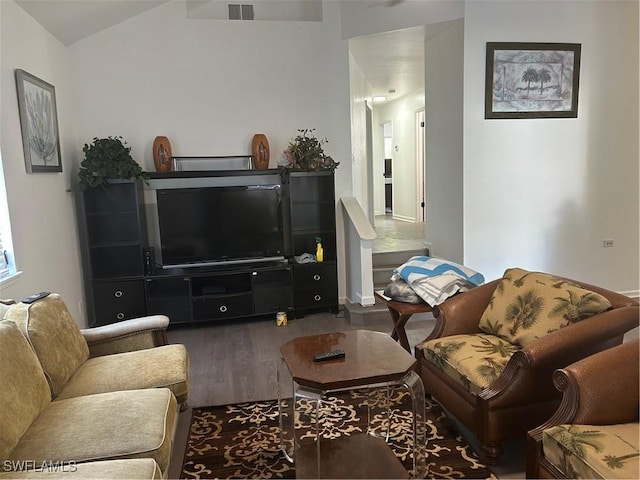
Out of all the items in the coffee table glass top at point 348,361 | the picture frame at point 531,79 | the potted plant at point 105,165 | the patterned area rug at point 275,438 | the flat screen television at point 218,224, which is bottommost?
the patterned area rug at point 275,438

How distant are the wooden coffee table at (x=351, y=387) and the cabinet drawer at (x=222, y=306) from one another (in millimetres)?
2117

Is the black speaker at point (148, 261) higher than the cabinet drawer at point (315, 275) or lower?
higher

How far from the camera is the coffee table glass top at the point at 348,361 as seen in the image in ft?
6.56

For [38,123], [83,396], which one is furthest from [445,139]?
[83,396]

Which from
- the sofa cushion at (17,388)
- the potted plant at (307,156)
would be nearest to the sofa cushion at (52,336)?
the sofa cushion at (17,388)

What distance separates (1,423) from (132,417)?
1.46 feet

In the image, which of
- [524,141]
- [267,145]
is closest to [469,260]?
[524,141]

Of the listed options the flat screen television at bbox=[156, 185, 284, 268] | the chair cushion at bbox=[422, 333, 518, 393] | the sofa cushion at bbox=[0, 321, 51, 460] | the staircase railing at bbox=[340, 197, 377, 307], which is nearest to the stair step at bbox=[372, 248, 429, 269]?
→ the staircase railing at bbox=[340, 197, 377, 307]

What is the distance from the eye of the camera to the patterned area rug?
7.39 ft

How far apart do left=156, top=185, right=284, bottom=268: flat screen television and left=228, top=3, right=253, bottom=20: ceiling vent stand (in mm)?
1736

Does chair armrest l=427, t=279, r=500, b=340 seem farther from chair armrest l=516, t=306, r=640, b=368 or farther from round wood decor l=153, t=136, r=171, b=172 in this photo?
round wood decor l=153, t=136, r=171, b=172

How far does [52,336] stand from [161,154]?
2.43 metres

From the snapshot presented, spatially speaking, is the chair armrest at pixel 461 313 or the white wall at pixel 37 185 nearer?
the chair armrest at pixel 461 313

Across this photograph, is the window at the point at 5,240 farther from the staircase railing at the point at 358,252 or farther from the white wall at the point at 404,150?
the white wall at the point at 404,150
